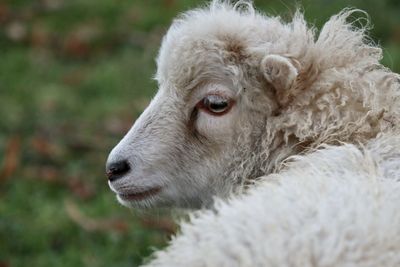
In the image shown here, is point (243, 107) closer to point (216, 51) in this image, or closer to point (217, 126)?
point (217, 126)

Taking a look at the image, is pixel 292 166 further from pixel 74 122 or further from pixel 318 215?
pixel 74 122

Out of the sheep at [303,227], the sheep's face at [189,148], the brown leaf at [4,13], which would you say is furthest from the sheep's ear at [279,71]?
the brown leaf at [4,13]

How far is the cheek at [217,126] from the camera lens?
423 centimetres

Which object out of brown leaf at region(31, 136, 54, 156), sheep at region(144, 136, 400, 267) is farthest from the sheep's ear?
brown leaf at region(31, 136, 54, 156)

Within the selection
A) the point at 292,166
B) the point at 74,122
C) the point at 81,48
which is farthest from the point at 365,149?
the point at 81,48

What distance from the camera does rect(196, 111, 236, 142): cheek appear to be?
167 inches

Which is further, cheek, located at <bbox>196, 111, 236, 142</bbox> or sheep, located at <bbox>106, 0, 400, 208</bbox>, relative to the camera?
cheek, located at <bbox>196, 111, 236, 142</bbox>

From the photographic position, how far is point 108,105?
31.7ft

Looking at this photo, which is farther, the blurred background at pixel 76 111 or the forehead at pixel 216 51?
the blurred background at pixel 76 111

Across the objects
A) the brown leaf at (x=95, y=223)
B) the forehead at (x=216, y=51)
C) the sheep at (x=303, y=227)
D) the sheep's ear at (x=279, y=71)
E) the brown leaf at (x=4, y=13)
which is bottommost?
the sheep at (x=303, y=227)

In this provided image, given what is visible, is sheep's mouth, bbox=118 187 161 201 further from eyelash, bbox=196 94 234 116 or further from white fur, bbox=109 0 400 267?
eyelash, bbox=196 94 234 116

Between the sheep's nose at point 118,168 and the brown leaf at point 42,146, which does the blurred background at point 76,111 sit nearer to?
the brown leaf at point 42,146

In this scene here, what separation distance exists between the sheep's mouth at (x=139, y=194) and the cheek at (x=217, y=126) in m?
0.34

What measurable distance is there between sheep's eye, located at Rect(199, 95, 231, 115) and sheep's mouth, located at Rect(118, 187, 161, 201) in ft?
1.43
